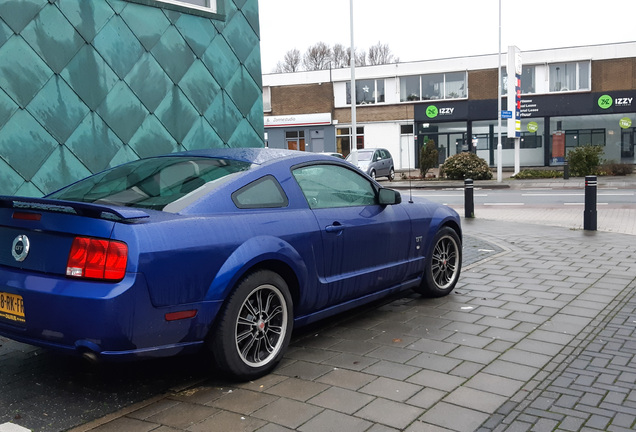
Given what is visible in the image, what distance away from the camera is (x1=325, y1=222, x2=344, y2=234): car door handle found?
4609 mm

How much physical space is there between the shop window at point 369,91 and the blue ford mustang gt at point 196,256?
41054 mm

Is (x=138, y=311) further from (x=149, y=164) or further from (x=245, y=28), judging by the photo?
(x=245, y=28)

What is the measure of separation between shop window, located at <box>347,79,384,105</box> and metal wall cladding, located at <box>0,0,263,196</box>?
38.0 m

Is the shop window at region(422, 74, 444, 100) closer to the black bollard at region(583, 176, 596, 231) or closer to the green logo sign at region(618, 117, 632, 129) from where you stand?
the green logo sign at region(618, 117, 632, 129)

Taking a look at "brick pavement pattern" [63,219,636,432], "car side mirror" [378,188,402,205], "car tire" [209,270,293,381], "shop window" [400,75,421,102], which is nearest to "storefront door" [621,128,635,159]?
"shop window" [400,75,421,102]

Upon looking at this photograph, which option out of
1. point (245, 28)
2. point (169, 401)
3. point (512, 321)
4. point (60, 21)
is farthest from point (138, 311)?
point (245, 28)

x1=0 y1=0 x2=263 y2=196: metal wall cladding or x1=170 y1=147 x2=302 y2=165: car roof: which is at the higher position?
x1=0 y1=0 x2=263 y2=196: metal wall cladding

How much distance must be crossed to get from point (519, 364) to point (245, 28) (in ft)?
18.4

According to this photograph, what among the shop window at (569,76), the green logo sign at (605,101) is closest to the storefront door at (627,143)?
the green logo sign at (605,101)

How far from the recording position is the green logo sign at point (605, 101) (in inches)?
1572

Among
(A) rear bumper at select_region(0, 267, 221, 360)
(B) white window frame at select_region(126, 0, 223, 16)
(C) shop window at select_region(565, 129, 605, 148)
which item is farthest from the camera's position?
(C) shop window at select_region(565, 129, 605, 148)

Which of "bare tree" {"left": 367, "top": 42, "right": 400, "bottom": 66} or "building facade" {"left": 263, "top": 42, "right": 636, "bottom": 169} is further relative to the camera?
"bare tree" {"left": 367, "top": 42, "right": 400, "bottom": 66}

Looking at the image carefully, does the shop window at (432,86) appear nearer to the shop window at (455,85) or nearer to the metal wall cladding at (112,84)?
the shop window at (455,85)

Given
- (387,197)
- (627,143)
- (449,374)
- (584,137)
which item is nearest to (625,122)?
(627,143)
